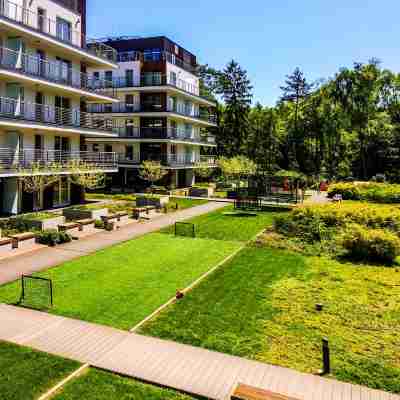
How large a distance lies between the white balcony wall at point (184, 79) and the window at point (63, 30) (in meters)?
16.5

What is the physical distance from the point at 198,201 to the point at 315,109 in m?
34.6

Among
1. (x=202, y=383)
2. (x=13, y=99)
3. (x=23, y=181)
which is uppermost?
(x=13, y=99)

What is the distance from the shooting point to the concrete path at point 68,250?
53.6ft

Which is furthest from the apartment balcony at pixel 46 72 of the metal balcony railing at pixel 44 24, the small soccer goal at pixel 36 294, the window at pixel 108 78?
the small soccer goal at pixel 36 294

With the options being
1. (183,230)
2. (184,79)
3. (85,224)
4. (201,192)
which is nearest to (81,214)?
(85,224)

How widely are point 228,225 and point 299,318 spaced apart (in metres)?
15.4

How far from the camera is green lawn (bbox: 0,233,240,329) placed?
1220 centimetres

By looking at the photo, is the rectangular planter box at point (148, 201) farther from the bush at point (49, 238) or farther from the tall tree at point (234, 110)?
the tall tree at point (234, 110)

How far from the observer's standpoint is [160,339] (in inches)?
405

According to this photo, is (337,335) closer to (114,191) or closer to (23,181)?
(23,181)

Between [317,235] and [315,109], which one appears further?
[315,109]

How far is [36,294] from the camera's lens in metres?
12.9

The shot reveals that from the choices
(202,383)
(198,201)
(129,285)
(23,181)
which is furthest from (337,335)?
(198,201)

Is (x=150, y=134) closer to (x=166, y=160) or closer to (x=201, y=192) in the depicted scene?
(x=166, y=160)
